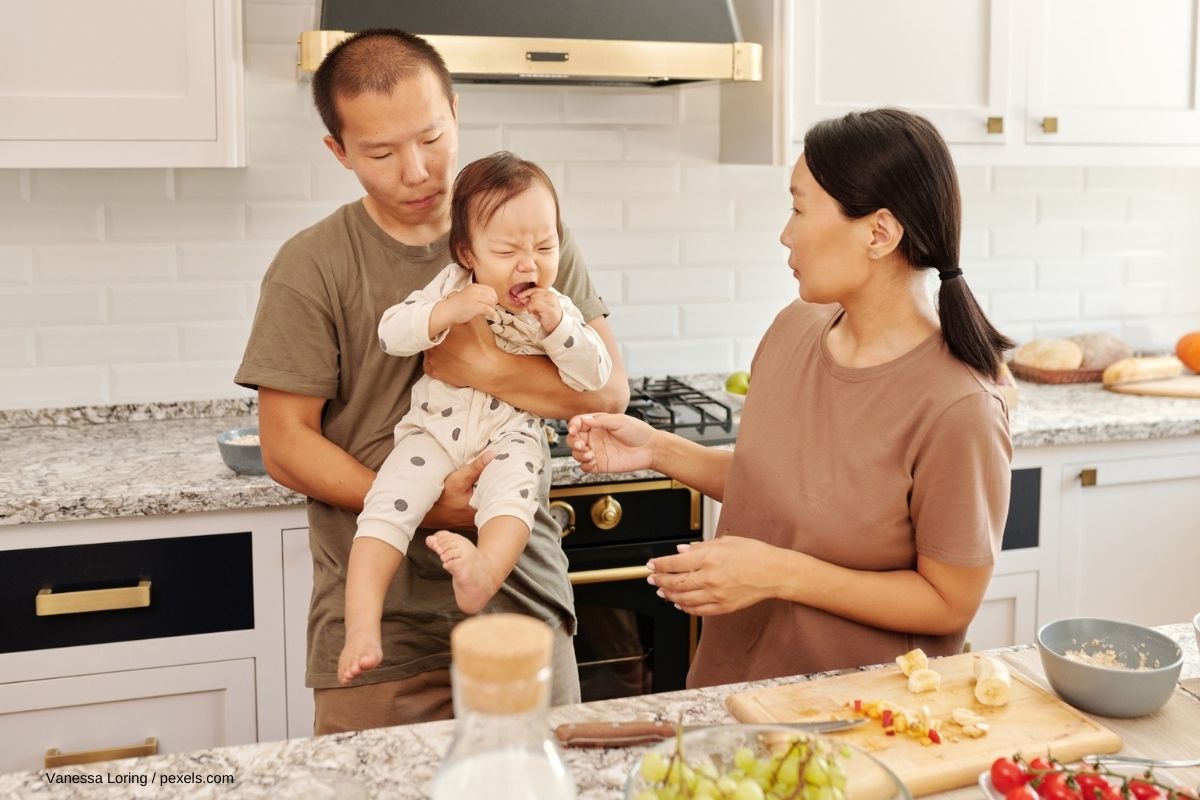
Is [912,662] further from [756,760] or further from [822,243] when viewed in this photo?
[822,243]

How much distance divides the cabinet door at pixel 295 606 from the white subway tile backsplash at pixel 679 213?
126 centimetres

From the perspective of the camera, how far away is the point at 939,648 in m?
1.72

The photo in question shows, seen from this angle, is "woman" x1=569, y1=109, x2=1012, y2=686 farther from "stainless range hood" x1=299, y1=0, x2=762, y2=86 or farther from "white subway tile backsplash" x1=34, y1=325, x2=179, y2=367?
"white subway tile backsplash" x1=34, y1=325, x2=179, y2=367

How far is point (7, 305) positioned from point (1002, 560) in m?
2.38

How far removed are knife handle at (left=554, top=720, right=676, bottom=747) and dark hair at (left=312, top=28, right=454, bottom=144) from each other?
3.06 ft

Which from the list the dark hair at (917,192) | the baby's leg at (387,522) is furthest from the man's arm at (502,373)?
the dark hair at (917,192)

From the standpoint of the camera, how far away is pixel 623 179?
10.7 feet

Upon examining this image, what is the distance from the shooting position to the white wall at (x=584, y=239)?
293 cm

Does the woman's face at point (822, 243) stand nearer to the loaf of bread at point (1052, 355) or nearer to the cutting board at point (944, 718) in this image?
the cutting board at point (944, 718)

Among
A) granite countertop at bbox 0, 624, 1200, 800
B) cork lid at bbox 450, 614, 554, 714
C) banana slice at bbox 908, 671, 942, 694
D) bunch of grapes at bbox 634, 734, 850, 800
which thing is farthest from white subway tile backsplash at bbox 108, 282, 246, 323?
cork lid at bbox 450, 614, 554, 714

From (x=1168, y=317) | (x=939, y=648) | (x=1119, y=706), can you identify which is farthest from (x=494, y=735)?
(x=1168, y=317)

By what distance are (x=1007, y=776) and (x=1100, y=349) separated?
2616mm

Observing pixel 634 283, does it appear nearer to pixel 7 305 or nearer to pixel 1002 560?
pixel 1002 560

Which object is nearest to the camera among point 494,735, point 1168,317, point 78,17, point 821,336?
point 494,735
